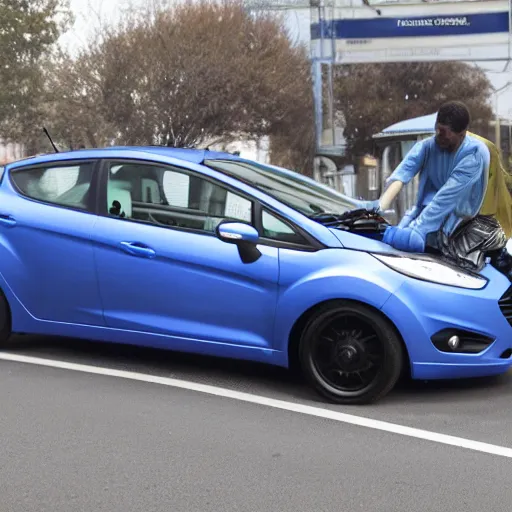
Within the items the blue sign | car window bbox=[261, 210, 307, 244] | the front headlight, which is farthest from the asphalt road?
the blue sign

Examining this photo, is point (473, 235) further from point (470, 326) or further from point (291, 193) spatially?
point (291, 193)

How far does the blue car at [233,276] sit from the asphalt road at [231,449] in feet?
1.01

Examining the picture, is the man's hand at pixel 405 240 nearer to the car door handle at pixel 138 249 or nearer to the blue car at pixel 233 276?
the blue car at pixel 233 276

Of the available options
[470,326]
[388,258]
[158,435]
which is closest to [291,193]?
[388,258]

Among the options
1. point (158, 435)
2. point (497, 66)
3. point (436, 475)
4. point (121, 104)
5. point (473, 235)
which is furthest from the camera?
point (121, 104)

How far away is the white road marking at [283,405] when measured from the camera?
4.12 meters

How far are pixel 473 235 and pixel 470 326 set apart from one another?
75cm

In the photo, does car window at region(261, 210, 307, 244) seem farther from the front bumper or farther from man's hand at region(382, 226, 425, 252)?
the front bumper

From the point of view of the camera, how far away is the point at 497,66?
17203 mm

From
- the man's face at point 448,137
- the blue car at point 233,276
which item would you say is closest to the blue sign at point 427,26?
the blue car at point 233,276

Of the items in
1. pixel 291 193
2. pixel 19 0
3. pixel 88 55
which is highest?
pixel 19 0

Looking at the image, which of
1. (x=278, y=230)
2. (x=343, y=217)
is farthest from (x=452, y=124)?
(x=278, y=230)

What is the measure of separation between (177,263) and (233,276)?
1.30 ft

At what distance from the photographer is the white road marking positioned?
4121mm
